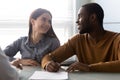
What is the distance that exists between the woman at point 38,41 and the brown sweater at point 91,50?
0.21m

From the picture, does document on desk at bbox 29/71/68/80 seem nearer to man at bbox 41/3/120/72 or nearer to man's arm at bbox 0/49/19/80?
man at bbox 41/3/120/72

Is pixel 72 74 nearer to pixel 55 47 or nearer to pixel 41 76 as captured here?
pixel 41 76

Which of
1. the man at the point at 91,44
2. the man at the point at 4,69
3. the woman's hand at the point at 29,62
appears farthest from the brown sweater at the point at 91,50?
the man at the point at 4,69

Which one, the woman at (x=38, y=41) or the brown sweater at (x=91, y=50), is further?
the woman at (x=38, y=41)

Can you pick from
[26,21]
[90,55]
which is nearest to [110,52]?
[90,55]

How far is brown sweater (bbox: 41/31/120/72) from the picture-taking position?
7.15 feet

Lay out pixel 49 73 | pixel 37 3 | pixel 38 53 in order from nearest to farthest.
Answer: pixel 49 73, pixel 38 53, pixel 37 3

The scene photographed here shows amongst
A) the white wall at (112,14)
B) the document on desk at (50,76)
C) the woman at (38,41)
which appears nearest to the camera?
the document on desk at (50,76)

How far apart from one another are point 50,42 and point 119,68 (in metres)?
0.82

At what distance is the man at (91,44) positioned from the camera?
7.18ft

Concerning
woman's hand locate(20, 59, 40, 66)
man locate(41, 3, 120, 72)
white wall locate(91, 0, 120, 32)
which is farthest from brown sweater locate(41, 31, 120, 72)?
white wall locate(91, 0, 120, 32)

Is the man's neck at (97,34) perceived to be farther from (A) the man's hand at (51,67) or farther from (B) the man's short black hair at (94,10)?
(A) the man's hand at (51,67)

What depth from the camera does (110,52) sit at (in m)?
2.20

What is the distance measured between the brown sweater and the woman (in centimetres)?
21
